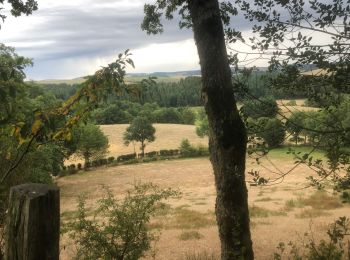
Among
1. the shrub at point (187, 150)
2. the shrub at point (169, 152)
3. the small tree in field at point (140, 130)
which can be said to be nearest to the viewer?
the small tree in field at point (140, 130)

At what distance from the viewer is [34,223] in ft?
5.76

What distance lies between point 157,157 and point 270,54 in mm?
71005

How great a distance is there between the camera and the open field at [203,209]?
19984mm

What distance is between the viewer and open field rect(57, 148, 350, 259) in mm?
19984

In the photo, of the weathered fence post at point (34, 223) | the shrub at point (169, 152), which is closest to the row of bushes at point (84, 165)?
the shrub at point (169, 152)

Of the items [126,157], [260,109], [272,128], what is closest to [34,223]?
[272,128]

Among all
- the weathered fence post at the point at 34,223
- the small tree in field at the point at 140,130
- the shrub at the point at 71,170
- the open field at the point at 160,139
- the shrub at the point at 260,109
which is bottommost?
the shrub at the point at 71,170

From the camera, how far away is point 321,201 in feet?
108

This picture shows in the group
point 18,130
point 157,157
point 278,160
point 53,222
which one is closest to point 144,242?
point 18,130

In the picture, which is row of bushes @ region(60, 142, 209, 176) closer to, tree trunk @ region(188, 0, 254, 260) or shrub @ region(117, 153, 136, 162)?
shrub @ region(117, 153, 136, 162)

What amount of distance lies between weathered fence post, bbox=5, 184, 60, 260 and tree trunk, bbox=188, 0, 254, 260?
13.6ft

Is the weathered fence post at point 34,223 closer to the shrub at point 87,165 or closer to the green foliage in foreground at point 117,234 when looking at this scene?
the green foliage in foreground at point 117,234

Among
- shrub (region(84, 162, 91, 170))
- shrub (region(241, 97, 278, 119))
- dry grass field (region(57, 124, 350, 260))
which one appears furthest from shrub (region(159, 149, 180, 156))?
shrub (region(241, 97, 278, 119))

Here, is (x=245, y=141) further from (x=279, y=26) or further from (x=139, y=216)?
(x=139, y=216)
